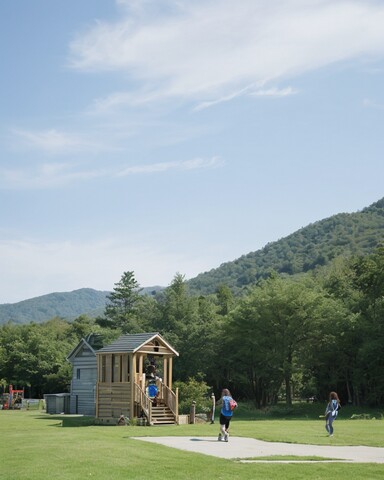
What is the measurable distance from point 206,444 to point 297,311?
3289 centimetres

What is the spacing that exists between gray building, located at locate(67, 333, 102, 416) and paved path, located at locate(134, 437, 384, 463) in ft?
83.0

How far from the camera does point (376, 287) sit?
177 ft

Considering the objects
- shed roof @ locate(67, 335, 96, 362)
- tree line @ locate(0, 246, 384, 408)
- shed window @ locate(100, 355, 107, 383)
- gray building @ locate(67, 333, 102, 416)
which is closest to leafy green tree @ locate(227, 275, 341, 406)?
tree line @ locate(0, 246, 384, 408)

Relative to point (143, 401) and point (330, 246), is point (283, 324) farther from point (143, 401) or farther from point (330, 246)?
point (330, 246)

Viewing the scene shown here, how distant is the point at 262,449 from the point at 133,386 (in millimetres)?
15650

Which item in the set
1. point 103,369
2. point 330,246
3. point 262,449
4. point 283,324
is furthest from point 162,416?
point 330,246

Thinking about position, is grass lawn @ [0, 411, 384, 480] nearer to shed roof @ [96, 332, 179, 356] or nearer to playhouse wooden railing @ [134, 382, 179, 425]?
playhouse wooden railing @ [134, 382, 179, 425]

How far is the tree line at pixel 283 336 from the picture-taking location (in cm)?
5191

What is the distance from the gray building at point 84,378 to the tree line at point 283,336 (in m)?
5.16

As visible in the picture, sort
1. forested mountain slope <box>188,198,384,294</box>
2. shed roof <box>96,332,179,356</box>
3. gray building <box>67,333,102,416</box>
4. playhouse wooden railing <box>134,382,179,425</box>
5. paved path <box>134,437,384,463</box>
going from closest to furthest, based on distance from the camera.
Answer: paved path <box>134,437,384,463</box> → playhouse wooden railing <box>134,382,179,425</box> → shed roof <box>96,332,179,356</box> → gray building <box>67,333,102,416</box> → forested mountain slope <box>188,198,384,294</box>

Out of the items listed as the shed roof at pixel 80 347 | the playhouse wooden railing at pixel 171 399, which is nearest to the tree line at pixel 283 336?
the shed roof at pixel 80 347

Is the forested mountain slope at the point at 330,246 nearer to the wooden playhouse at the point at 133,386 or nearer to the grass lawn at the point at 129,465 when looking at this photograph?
the wooden playhouse at the point at 133,386

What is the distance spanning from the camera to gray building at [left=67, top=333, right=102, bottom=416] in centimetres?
4703

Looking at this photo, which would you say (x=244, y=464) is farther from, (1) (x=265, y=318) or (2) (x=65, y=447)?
(1) (x=265, y=318)
